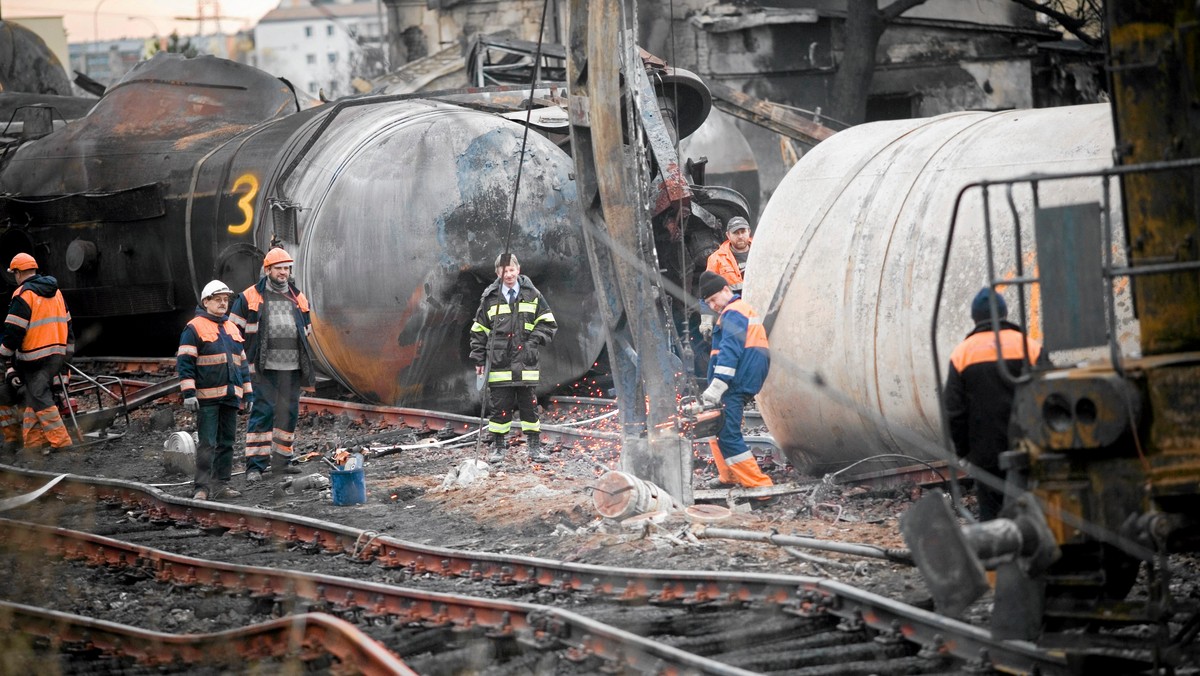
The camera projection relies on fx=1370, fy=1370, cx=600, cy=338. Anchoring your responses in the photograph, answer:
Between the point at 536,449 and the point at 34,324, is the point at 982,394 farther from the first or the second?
the point at 34,324

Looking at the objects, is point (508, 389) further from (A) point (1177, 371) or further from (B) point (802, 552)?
(A) point (1177, 371)

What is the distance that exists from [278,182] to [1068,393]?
36.2ft

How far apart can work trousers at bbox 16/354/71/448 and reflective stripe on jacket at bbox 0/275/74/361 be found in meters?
0.10

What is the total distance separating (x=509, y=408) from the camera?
11.5m

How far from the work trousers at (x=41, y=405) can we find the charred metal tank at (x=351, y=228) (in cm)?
205

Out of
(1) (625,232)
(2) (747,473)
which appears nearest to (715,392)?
(2) (747,473)

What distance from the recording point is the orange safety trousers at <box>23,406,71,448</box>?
→ 13109mm

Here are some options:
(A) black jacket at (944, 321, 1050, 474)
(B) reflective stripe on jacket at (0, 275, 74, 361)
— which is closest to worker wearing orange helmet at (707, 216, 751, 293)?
(A) black jacket at (944, 321, 1050, 474)

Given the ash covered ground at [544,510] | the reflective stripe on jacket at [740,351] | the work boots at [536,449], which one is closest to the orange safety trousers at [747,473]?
the ash covered ground at [544,510]

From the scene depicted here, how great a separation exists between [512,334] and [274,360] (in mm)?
1945

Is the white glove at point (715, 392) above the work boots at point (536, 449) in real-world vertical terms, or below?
above

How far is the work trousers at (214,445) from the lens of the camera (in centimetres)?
1051

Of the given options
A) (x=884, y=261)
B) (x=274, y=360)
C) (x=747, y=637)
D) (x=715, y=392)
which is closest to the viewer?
(x=747, y=637)

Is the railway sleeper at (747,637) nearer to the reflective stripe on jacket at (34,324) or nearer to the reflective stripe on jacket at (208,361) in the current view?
the reflective stripe on jacket at (208,361)
